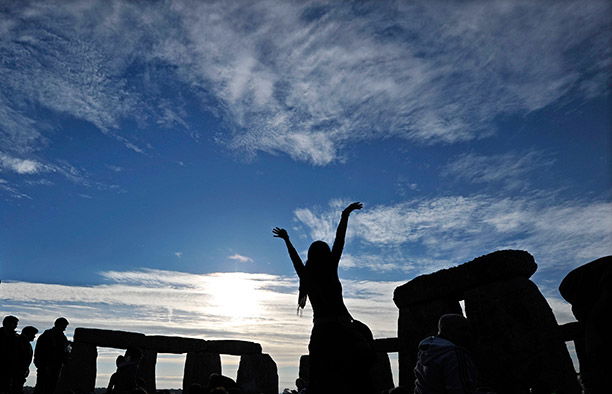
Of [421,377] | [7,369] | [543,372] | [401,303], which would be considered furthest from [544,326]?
[7,369]

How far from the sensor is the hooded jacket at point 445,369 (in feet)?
8.23

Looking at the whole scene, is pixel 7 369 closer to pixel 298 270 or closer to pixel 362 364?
pixel 298 270

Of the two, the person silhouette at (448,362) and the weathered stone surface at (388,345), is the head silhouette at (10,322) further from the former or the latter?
the weathered stone surface at (388,345)

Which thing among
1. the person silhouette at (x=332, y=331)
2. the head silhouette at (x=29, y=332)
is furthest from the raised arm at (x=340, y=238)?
the head silhouette at (x=29, y=332)

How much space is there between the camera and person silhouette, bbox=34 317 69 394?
689 cm

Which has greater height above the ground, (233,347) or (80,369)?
(233,347)

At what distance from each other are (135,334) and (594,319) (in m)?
16.4

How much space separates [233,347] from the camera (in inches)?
684

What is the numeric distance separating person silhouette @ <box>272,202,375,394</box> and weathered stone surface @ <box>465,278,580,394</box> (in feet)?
17.6

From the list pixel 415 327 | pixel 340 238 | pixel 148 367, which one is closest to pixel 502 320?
pixel 415 327

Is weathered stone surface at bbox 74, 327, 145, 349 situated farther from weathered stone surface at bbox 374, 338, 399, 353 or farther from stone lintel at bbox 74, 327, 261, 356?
weathered stone surface at bbox 374, 338, 399, 353

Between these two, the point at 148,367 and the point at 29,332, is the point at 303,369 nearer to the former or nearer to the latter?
the point at 148,367

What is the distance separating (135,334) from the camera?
15859mm

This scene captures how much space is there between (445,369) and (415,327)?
278 inches
